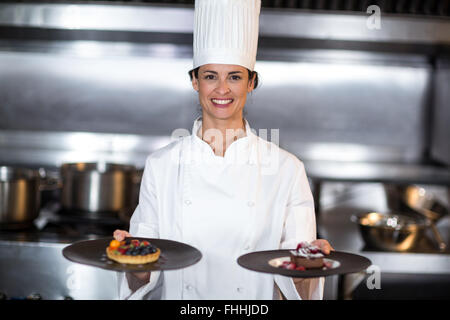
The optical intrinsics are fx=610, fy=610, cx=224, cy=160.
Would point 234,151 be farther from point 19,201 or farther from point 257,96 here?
point 257,96

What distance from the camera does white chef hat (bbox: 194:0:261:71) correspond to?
5.13 feet

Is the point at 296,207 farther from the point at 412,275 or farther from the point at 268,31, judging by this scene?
the point at 268,31

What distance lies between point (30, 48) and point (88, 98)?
0.42 m

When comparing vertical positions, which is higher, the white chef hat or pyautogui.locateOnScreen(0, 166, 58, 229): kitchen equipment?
the white chef hat

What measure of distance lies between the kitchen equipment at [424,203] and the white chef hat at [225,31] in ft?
5.37

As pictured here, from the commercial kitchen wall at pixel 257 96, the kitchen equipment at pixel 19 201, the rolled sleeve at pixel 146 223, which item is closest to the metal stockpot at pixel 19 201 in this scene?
the kitchen equipment at pixel 19 201

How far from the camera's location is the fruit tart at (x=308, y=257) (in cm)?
126

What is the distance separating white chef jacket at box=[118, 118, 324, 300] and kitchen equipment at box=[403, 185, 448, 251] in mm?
1419

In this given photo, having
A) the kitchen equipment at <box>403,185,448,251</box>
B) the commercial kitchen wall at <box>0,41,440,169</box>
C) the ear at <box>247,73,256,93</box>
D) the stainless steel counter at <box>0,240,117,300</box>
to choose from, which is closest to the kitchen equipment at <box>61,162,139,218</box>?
the stainless steel counter at <box>0,240,117,300</box>

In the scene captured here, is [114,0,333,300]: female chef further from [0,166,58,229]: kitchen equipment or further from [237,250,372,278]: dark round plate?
[0,166,58,229]: kitchen equipment

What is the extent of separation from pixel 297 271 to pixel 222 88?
0.55 m

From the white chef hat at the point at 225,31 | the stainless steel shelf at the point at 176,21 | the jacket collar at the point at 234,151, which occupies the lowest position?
the jacket collar at the point at 234,151

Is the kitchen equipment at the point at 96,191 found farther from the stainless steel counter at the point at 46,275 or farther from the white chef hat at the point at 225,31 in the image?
the white chef hat at the point at 225,31

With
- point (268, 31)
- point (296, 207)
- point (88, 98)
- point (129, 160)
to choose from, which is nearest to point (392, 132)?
point (268, 31)
